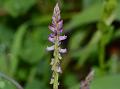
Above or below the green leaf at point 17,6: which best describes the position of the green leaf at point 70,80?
below

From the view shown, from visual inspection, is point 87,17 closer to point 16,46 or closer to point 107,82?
point 16,46

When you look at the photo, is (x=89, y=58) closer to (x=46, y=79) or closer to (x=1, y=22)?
(x=46, y=79)

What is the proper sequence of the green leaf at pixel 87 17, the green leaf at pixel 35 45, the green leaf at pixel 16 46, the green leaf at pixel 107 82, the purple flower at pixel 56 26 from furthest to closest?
the green leaf at pixel 87 17
the green leaf at pixel 35 45
the green leaf at pixel 16 46
the green leaf at pixel 107 82
the purple flower at pixel 56 26

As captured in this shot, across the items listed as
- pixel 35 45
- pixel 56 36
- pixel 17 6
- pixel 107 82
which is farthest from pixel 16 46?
pixel 56 36

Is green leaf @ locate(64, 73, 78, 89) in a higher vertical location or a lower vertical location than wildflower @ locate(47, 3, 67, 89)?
higher

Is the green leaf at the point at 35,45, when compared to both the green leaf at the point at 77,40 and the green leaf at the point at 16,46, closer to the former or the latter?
the green leaf at the point at 16,46

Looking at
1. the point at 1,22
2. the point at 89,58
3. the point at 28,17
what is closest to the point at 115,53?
the point at 89,58

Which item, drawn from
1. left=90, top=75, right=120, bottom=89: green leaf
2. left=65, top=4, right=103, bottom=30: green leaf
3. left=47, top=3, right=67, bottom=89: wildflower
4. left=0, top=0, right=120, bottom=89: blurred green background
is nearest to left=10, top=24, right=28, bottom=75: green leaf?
left=0, top=0, right=120, bottom=89: blurred green background

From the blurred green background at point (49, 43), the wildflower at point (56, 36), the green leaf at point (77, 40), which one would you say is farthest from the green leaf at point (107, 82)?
the wildflower at point (56, 36)

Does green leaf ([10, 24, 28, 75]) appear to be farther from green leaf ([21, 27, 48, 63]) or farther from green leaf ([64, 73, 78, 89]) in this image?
green leaf ([64, 73, 78, 89])
